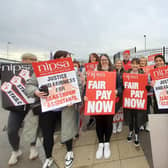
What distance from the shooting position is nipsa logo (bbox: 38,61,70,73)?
68.3 inches

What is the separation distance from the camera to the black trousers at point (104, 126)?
84.7 inches

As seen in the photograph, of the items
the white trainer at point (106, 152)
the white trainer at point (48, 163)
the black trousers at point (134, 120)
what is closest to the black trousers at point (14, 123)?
the white trainer at point (48, 163)

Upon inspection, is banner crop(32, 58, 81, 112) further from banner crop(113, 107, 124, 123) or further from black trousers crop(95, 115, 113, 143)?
banner crop(113, 107, 124, 123)

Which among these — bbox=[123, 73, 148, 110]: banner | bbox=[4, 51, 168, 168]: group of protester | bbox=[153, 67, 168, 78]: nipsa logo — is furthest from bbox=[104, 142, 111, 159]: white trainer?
bbox=[153, 67, 168, 78]: nipsa logo

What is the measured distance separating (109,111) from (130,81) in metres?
0.73

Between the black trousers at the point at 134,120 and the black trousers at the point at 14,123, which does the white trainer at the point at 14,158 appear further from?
the black trousers at the point at 134,120

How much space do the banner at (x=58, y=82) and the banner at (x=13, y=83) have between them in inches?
20.7

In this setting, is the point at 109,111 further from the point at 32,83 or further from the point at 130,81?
the point at 32,83

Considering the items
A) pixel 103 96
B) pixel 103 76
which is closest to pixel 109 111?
pixel 103 96

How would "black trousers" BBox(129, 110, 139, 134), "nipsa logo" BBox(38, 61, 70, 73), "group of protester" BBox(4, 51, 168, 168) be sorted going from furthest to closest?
"black trousers" BBox(129, 110, 139, 134) < "group of protester" BBox(4, 51, 168, 168) < "nipsa logo" BBox(38, 61, 70, 73)

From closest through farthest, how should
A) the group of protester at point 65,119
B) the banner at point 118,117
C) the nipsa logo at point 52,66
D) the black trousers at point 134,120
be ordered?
the nipsa logo at point 52,66 < the group of protester at point 65,119 < the black trousers at point 134,120 < the banner at point 118,117

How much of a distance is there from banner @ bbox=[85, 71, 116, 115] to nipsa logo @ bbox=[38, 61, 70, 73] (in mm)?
427

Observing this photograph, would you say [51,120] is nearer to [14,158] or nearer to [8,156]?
[14,158]

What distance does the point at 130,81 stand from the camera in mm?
2314
